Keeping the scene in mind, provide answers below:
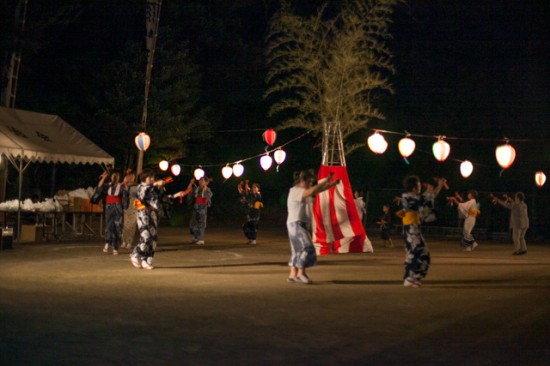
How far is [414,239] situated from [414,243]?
0.22 ft

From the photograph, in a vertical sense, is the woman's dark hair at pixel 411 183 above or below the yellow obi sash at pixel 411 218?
above

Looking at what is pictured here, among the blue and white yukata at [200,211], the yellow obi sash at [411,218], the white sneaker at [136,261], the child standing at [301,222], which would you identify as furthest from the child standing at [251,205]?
the yellow obi sash at [411,218]

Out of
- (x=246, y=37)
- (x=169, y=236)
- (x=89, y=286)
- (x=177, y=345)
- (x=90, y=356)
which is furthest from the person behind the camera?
(x=246, y=37)

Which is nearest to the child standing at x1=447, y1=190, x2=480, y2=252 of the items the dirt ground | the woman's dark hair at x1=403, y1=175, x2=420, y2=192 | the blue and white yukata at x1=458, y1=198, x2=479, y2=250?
the blue and white yukata at x1=458, y1=198, x2=479, y2=250

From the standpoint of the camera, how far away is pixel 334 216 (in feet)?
61.1

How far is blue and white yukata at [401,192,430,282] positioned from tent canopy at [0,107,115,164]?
36.7 ft

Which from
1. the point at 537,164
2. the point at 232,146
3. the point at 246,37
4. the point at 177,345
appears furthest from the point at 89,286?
the point at 246,37

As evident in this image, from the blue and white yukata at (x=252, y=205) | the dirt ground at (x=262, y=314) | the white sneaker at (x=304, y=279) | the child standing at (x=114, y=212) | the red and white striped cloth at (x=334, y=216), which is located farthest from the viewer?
the blue and white yukata at (x=252, y=205)

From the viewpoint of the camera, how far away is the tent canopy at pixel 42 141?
19.4 m

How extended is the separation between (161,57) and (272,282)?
21.7 m

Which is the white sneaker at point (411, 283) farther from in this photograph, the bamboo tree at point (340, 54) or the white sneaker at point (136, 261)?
the bamboo tree at point (340, 54)

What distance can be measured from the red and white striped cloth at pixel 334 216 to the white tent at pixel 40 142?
751 cm

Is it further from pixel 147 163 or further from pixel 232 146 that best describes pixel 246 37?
pixel 147 163

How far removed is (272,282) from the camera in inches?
496
